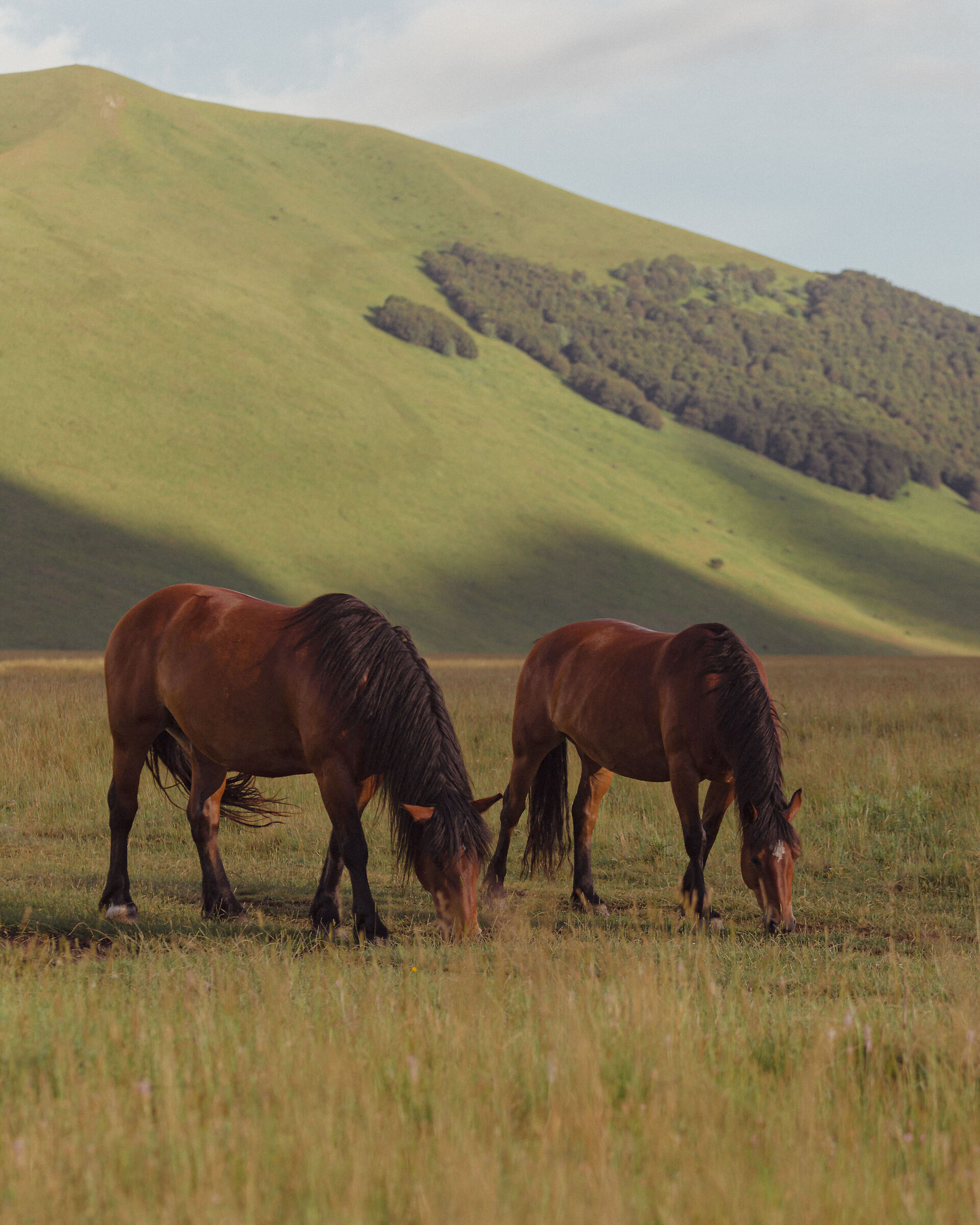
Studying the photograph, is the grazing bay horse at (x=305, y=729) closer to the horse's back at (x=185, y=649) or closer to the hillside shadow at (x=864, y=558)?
the horse's back at (x=185, y=649)

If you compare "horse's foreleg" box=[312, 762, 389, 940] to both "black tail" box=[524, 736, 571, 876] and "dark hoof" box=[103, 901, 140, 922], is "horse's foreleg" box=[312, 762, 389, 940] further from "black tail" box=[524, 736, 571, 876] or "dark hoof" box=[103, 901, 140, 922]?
"black tail" box=[524, 736, 571, 876]

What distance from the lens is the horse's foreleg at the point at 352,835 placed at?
23.0ft

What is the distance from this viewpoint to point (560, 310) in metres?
136

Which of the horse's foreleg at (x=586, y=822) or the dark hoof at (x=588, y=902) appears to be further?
the horse's foreleg at (x=586, y=822)

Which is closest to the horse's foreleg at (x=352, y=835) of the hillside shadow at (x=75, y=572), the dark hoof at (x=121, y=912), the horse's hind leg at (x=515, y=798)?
the dark hoof at (x=121, y=912)

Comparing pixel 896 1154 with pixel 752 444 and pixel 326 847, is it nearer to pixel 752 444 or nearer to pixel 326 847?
pixel 326 847

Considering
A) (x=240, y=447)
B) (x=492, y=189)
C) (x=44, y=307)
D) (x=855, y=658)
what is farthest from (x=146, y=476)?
(x=492, y=189)

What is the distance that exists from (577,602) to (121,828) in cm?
7067

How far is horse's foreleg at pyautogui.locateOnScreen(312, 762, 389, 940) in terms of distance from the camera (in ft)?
23.0

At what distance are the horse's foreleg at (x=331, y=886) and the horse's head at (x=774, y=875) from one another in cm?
258

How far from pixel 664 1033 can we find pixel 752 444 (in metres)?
120

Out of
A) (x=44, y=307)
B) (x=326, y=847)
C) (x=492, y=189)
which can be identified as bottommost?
(x=326, y=847)

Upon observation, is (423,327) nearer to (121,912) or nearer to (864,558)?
(864,558)

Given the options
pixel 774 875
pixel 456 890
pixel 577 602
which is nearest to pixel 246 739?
pixel 456 890
